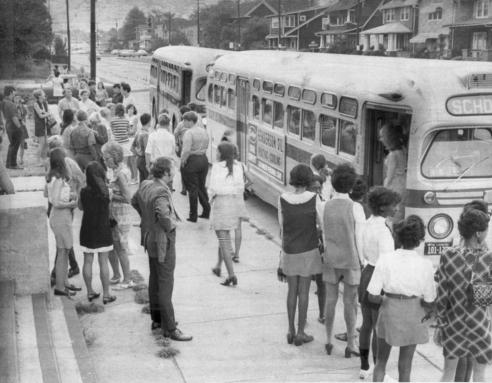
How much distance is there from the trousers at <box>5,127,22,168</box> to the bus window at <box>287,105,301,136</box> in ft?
18.6

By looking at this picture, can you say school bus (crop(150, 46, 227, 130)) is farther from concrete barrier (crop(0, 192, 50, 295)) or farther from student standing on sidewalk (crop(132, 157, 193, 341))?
student standing on sidewalk (crop(132, 157, 193, 341))

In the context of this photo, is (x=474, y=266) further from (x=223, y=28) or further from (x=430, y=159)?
(x=223, y=28)

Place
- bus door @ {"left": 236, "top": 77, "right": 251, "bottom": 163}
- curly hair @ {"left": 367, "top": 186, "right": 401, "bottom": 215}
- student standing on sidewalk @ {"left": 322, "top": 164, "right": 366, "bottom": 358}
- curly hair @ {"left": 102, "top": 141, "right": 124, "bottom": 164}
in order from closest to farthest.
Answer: curly hair @ {"left": 367, "top": 186, "right": 401, "bottom": 215}
student standing on sidewalk @ {"left": 322, "top": 164, "right": 366, "bottom": 358}
curly hair @ {"left": 102, "top": 141, "right": 124, "bottom": 164}
bus door @ {"left": 236, "top": 77, "right": 251, "bottom": 163}

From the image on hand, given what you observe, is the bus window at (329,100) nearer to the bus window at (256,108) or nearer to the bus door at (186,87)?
the bus window at (256,108)

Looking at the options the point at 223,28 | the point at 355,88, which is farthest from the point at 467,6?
the point at 355,88

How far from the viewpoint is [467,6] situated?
5775cm

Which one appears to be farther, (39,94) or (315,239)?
(39,94)

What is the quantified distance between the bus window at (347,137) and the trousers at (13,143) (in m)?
7.26

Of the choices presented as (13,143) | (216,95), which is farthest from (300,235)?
(216,95)

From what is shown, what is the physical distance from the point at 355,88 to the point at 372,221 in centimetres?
319

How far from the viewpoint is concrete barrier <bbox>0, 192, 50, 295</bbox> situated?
7.05 metres

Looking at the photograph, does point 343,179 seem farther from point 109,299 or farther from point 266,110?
point 266,110

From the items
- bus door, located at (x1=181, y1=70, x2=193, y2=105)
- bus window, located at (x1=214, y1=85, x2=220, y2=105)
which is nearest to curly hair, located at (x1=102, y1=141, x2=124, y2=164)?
bus window, located at (x1=214, y1=85, x2=220, y2=105)

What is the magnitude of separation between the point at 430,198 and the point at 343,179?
1702 mm
